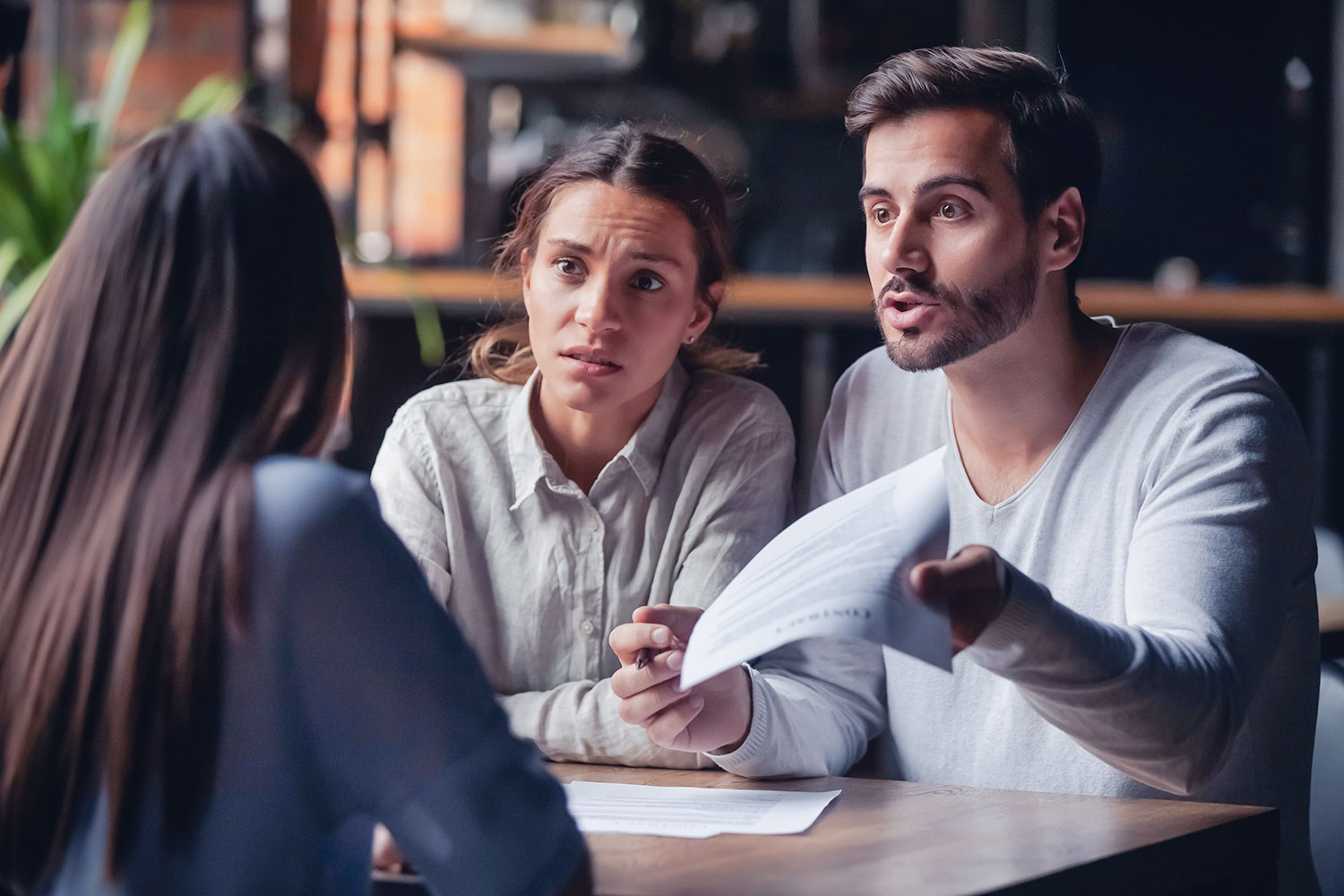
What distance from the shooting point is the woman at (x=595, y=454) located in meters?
1.35

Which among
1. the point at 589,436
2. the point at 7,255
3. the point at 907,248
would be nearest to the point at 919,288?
the point at 907,248

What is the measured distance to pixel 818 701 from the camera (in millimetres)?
1290

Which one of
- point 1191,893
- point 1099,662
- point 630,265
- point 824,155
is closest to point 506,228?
point 630,265

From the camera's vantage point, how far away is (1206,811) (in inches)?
40.7

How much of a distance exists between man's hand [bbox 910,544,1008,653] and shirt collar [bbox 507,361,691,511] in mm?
512

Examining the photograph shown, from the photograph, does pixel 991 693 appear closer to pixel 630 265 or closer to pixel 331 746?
pixel 630 265

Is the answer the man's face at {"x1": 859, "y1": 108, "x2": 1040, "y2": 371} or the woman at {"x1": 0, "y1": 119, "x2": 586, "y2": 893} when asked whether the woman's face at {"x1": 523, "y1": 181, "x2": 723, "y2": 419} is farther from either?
the woman at {"x1": 0, "y1": 119, "x2": 586, "y2": 893}

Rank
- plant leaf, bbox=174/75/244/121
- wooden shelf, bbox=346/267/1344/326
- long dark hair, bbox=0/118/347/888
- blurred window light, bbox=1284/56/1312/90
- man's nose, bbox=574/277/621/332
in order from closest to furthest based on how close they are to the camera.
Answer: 1. long dark hair, bbox=0/118/347/888
2. man's nose, bbox=574/277/621/332
3. plant leaf, bbox=174/75/244/121
4. wooden shelf, bbox=346/267/1344/326
5. blurred window light, bbox=1284/56/1312/90

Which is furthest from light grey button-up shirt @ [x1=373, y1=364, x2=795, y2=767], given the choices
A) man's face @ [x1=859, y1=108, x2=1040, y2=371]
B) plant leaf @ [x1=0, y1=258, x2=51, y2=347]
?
plant leaf @ [x1=0, y1=258, x2=51, y2=347]

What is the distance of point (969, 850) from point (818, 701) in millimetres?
365

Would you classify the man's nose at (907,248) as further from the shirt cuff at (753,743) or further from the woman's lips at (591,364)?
the shirt cuff at (753,743)

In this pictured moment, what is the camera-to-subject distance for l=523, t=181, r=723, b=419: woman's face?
1.34 metres

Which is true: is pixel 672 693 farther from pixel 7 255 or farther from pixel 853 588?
pixel 7 255

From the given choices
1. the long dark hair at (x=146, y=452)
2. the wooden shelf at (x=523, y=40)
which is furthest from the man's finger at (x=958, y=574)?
the wooden shelf at (x=523, y=40)
